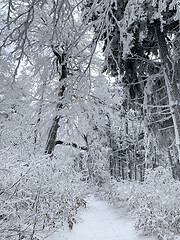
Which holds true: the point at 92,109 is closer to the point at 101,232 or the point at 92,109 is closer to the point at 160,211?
the point at 160,211

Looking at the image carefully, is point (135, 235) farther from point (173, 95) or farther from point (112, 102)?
point (112, 102)

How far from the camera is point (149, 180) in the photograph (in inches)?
240

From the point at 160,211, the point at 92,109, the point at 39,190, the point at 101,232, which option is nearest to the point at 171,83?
the point at 92,109

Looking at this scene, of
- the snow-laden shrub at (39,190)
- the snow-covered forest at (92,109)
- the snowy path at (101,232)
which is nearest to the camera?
the snow-laden shrub at (39,190)

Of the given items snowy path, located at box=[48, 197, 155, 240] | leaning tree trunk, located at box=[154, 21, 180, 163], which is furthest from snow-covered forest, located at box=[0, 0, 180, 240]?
snowy path, located at box=[48, 197, 155, 240]

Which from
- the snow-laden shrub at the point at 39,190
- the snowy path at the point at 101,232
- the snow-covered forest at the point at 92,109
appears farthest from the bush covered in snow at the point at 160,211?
the snow-laden shrub at the point at 39,190

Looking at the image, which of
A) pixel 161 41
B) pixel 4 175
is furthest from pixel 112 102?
pixel 4 175

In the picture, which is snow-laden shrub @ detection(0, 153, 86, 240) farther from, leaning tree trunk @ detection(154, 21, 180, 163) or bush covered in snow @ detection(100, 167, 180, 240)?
leaning tree trunk @ detection(154, 21, 180, 163)

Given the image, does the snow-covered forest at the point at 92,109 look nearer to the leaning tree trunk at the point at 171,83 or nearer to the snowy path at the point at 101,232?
the leaning tree trunk at the point at 171,83

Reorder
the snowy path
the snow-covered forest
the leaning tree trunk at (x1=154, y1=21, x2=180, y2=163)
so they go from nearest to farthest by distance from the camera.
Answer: the snow-covered forest → the leaning tree trunk at (x1=154, y1=21, x2=180, y2=163) → the snowy path

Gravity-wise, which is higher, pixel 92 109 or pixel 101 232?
pixel 92 109

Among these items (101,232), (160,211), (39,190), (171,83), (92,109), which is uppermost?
(171,83)

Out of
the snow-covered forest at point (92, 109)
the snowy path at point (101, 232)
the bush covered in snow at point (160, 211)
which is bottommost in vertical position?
the snowy path at point (101, 232)

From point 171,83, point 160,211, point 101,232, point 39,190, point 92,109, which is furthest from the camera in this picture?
point 92,109
